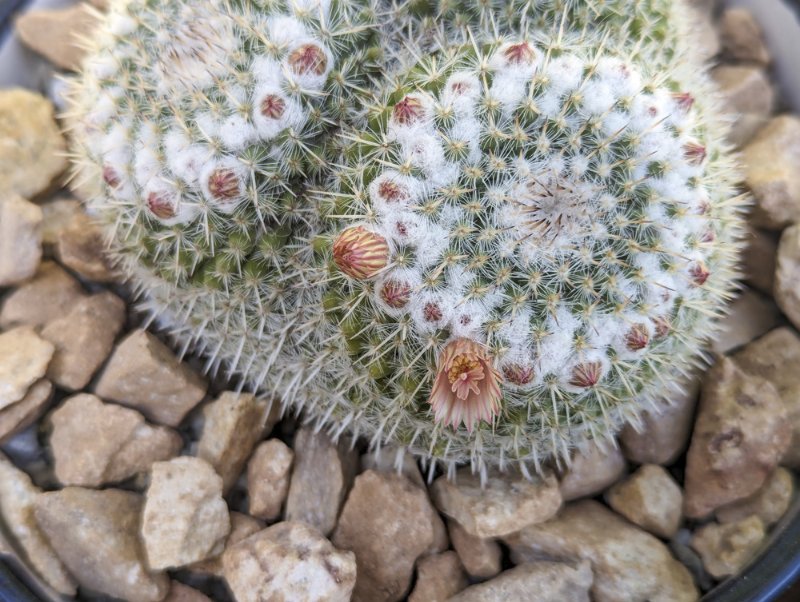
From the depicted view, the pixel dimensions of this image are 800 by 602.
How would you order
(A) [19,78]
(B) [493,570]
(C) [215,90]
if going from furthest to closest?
(A) [19,78] < (B) [493,570] < (C) [215,90]

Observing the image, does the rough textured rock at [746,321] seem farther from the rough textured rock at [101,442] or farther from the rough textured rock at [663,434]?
the rough textured rock at [101,442]

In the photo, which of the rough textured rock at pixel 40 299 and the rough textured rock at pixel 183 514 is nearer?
the rough textured rock at pixel 183 514

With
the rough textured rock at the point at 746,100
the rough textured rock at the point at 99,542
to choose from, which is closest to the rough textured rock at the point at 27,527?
the rough textured rock at the point at 99,542

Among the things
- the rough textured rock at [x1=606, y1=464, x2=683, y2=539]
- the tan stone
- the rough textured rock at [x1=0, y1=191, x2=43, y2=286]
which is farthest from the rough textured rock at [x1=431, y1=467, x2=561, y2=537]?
the rough textured rock at [x1=0, y1=191, x2=43, y2=286]

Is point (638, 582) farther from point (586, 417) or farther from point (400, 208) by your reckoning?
point (400, 208)

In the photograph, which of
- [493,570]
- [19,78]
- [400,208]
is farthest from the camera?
[19,78]

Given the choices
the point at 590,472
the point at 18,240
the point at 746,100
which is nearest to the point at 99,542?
the point at 18,240

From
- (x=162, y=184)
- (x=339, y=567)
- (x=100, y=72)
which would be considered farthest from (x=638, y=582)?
(x=100, y=72)
